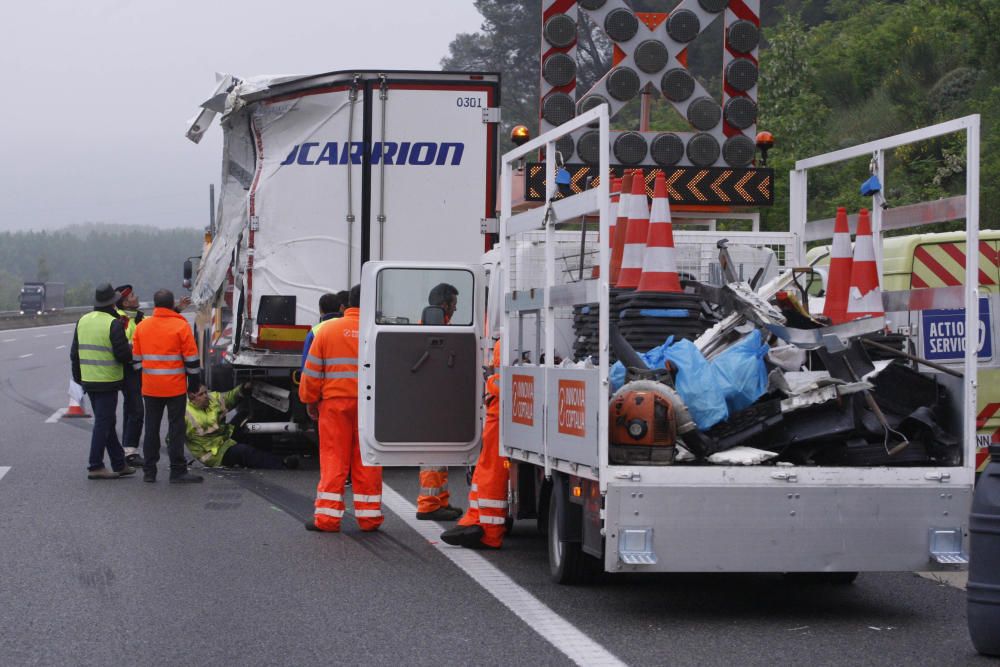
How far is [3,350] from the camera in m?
43.3

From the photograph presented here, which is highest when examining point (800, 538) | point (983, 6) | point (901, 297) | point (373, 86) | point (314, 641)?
point (983, 6)

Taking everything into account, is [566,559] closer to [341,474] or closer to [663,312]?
[663,312]

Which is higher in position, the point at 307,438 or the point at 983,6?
the point at 983,6

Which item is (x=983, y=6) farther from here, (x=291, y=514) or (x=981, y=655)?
(x=981, y=655)

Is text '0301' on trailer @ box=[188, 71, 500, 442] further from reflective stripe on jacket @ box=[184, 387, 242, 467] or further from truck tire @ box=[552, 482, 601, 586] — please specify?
truck tire @ box=[552, 482, 601, 586]

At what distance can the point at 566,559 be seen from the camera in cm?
833

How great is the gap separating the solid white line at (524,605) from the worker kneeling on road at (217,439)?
4062 millimetres

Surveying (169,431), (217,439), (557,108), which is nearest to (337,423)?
(557,108)

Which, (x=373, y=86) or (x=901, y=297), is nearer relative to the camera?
(x=901, y=297)

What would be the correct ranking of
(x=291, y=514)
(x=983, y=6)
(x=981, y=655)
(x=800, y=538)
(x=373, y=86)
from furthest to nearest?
(x=983, y=6)
(x=373, y=86)
(x=291, y=514)
(x=800, y=538)
(x=981, y=655)

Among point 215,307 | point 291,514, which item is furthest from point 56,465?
point 291,514

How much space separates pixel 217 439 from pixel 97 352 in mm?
1475

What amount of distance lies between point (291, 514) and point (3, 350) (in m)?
34.0

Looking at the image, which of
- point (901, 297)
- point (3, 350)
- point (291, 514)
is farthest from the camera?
point (3, 350)
